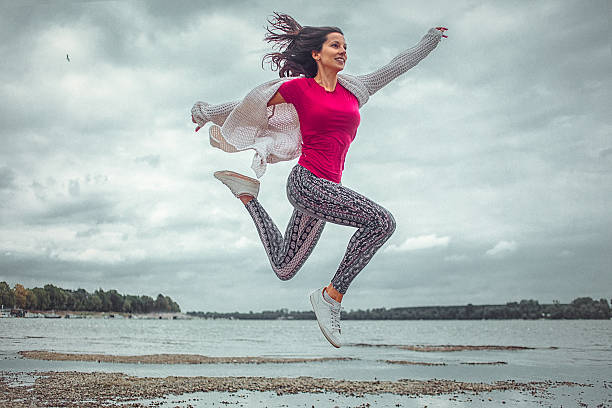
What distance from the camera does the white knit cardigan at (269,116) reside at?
15.3 feet

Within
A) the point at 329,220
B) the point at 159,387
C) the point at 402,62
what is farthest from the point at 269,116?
the point at 159,387

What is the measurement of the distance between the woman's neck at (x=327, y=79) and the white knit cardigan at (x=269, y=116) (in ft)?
0.51

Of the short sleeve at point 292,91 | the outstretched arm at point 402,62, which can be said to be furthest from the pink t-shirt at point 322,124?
the outstretched arm at point 402,62

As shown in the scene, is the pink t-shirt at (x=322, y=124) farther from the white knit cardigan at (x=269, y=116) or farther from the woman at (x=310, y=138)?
the white knit cardigan at (x=269, y=116)

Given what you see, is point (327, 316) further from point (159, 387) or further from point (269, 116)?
point (159, 387)

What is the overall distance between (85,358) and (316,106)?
35666 mm

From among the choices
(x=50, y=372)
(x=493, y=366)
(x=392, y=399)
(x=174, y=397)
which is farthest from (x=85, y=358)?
(x=493, y=366)

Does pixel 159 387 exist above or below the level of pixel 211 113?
below

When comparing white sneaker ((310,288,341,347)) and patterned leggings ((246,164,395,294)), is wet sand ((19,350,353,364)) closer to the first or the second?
patterned leggings ((246,164,395,294))

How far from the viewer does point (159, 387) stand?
2269 centimetres

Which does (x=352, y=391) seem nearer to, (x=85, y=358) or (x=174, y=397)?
(x=174, y=397)

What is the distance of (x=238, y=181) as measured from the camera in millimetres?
4707

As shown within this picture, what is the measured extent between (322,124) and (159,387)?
20810 mm

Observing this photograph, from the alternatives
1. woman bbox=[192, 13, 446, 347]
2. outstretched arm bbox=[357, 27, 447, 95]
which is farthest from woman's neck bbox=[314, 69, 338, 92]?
outstretched arm bbox=[357, 27, 447, 95]
